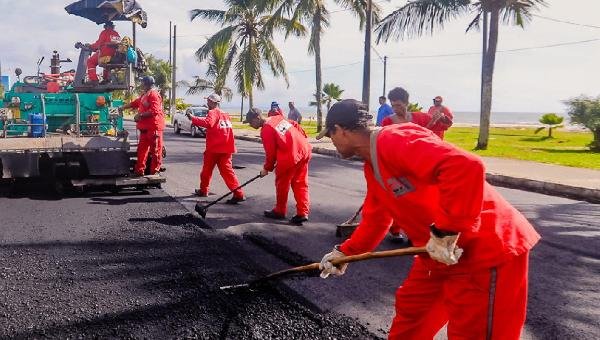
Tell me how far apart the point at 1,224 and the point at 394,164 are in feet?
19.1

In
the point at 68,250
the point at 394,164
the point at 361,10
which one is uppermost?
the point at 361,10

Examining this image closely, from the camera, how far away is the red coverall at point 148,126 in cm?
851

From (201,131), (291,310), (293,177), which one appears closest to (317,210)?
(293,177)

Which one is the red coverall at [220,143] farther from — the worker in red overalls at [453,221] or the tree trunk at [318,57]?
the tree trunk at [318,57]

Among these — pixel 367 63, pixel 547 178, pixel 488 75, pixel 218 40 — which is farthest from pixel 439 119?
pixel 218 40

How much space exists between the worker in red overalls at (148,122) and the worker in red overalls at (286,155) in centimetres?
213

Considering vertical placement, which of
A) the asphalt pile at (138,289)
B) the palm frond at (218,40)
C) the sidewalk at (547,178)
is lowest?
the asphalt pile at (138,289)

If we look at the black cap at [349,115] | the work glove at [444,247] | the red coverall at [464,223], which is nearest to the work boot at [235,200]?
the black cap at [349,115]

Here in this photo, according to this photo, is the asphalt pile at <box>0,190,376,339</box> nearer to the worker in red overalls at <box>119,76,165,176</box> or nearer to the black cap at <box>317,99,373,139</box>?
the black cap at <box>317,99,373,139</box>

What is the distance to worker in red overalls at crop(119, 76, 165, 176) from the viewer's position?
27.9ft

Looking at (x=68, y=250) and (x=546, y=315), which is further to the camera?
(x=68, y=250)

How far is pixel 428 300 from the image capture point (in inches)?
97.8

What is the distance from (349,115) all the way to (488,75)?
1594 centimetres

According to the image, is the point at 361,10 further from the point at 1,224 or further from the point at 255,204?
the point at 1,224
